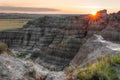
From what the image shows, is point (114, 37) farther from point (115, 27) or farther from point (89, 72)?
point (89, 72)

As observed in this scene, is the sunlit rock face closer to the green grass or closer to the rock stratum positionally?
the rock stratum

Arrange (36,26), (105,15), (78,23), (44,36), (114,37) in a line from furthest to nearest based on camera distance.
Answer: (36,26) < (44,36) < (78,23) < (105,15) < (114,37)

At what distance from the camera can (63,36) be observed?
398 feet

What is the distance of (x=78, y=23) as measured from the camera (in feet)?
366

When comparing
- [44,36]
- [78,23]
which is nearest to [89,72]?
[78,23]

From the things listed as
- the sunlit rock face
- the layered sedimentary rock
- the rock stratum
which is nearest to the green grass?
the layered sedimentary rock

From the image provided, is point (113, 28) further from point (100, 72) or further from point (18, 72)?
point (100, 72)

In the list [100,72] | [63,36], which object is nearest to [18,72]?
[100,72]

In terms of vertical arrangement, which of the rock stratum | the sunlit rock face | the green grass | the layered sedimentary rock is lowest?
the rock stratum

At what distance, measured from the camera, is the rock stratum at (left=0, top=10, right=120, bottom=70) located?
7528 centimetres

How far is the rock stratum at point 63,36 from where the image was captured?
7528cm

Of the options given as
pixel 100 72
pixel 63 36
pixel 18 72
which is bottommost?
pixel 63 36

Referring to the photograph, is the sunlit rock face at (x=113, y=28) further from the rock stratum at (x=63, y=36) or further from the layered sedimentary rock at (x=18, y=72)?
the layered sedimentary rock at (x=18, y=72)

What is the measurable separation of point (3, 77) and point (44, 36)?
438ft
